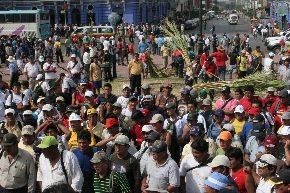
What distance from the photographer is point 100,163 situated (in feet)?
21.7

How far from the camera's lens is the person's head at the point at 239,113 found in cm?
962

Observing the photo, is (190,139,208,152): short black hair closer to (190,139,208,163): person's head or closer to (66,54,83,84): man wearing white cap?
(190,139,208,163): person's head

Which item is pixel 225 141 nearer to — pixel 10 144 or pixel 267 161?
pixel 267 161

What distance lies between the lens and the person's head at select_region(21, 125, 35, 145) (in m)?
7.71

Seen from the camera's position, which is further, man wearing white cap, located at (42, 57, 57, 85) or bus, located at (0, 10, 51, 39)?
bus, located at (0, 10, 51, 39)

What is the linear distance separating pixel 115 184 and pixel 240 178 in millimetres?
1428

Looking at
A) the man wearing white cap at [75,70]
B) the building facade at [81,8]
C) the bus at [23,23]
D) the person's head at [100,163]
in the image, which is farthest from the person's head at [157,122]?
the building facade at [81,8]

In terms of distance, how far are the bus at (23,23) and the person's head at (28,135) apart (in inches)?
1548

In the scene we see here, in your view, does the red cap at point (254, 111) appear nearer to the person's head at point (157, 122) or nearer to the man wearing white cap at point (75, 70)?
the person's head at point (157, 122)

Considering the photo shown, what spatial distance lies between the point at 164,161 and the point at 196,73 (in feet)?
41.8

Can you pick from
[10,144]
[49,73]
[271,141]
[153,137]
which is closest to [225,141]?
[271,141]

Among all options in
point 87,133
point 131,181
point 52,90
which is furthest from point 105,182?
point 52,90

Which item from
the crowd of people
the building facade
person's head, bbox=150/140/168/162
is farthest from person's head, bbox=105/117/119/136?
the building facade

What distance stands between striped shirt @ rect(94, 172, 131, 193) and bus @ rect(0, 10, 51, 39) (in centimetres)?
4068
